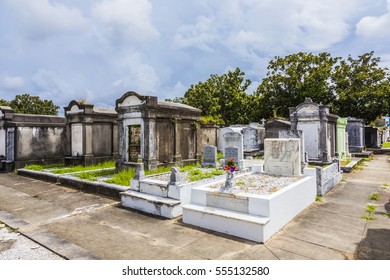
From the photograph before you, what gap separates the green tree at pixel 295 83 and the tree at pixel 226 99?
79.5 inches

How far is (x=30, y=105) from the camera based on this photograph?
1409 inches

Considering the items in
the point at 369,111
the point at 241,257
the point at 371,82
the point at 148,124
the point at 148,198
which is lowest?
the point at 241,257

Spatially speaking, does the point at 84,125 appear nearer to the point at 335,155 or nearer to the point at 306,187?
the point at 306,187

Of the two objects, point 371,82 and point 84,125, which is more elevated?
point 371,82

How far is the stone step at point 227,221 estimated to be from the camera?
5.05 m

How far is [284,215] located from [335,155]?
447 inches

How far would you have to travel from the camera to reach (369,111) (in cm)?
2509

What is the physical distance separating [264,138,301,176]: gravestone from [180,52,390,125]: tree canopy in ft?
58.9

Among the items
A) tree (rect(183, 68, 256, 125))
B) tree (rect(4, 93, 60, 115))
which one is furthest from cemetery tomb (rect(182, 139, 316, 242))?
tree (rect(4, 93, 60, 115))

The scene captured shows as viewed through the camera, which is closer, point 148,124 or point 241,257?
point 241,257

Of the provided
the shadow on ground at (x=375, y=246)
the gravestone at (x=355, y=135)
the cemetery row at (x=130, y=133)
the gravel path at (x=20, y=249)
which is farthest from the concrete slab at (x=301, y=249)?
the gravestone at (x=355, y=135)

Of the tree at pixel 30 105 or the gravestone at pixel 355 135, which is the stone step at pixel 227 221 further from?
the tree at pixel 30 105

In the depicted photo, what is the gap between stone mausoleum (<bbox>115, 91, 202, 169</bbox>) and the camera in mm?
10742

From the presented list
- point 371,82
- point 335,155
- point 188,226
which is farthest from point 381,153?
point 188,226
